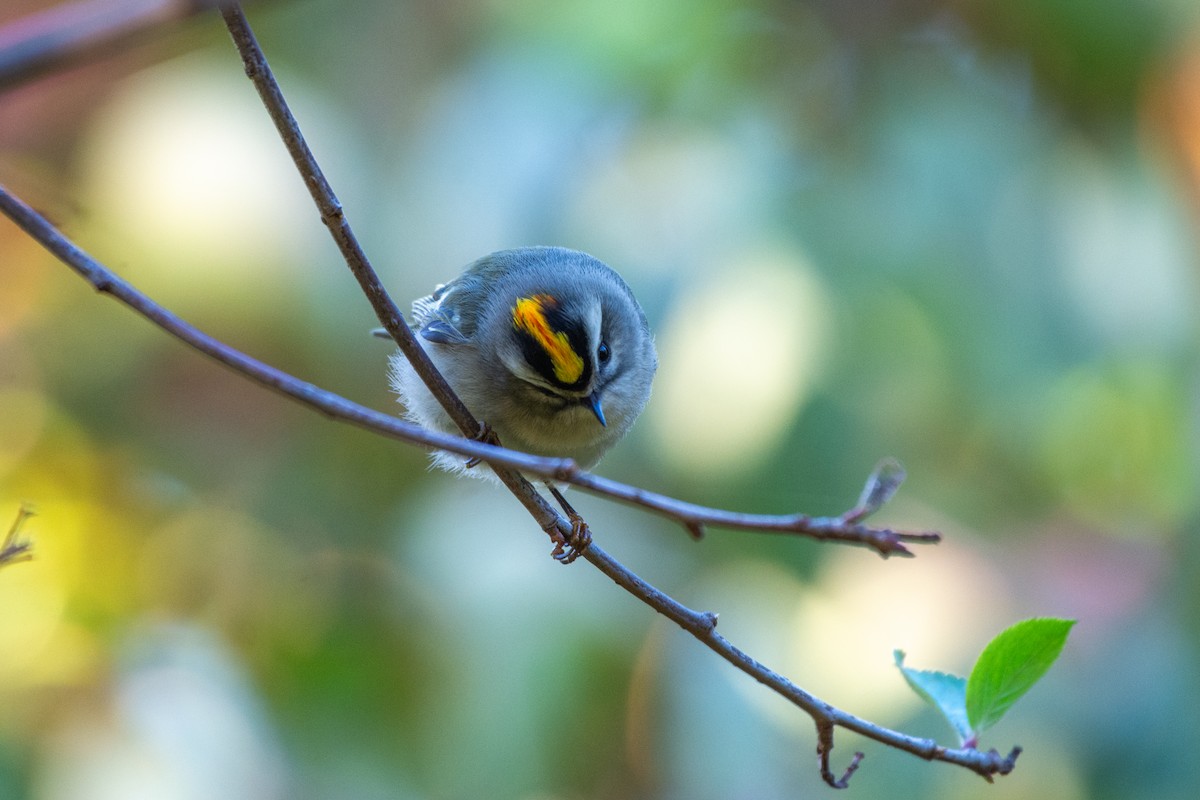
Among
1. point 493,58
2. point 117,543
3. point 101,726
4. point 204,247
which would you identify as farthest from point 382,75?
point 101,726

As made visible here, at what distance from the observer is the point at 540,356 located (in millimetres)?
2475

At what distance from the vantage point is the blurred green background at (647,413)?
11.1 ft

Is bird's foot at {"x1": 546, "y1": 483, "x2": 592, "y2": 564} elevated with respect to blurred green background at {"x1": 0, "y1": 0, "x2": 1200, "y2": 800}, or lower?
lower

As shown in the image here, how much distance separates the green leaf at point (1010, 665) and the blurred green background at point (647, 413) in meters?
1.65

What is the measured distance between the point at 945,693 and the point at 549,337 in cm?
111

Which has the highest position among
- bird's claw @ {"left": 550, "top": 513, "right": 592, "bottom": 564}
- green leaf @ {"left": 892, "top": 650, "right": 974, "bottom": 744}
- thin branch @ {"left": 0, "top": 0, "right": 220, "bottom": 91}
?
bird's claw @ {"left": 550, "top": 513, "right": 592, "bottom": 564}

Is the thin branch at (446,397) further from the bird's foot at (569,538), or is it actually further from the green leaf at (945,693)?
the green leaf at (945,693)

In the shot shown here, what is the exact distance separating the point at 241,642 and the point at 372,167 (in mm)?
1622

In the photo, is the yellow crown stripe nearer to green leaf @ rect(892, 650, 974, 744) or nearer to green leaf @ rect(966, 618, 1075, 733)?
green leaf @ rect(892, 650, 974, 744)

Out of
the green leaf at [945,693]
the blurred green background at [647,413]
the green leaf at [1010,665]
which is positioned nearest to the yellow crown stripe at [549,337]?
the blurred green background at [647,413]

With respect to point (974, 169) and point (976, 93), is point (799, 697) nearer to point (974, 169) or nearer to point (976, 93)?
point (974, 169)

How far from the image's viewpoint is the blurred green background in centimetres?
339

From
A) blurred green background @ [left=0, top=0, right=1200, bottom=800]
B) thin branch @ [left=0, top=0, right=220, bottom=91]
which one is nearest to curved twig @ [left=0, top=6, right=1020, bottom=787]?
thin branch @ [left=0, top=0, right=220, bottom=91]

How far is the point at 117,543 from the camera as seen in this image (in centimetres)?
382
